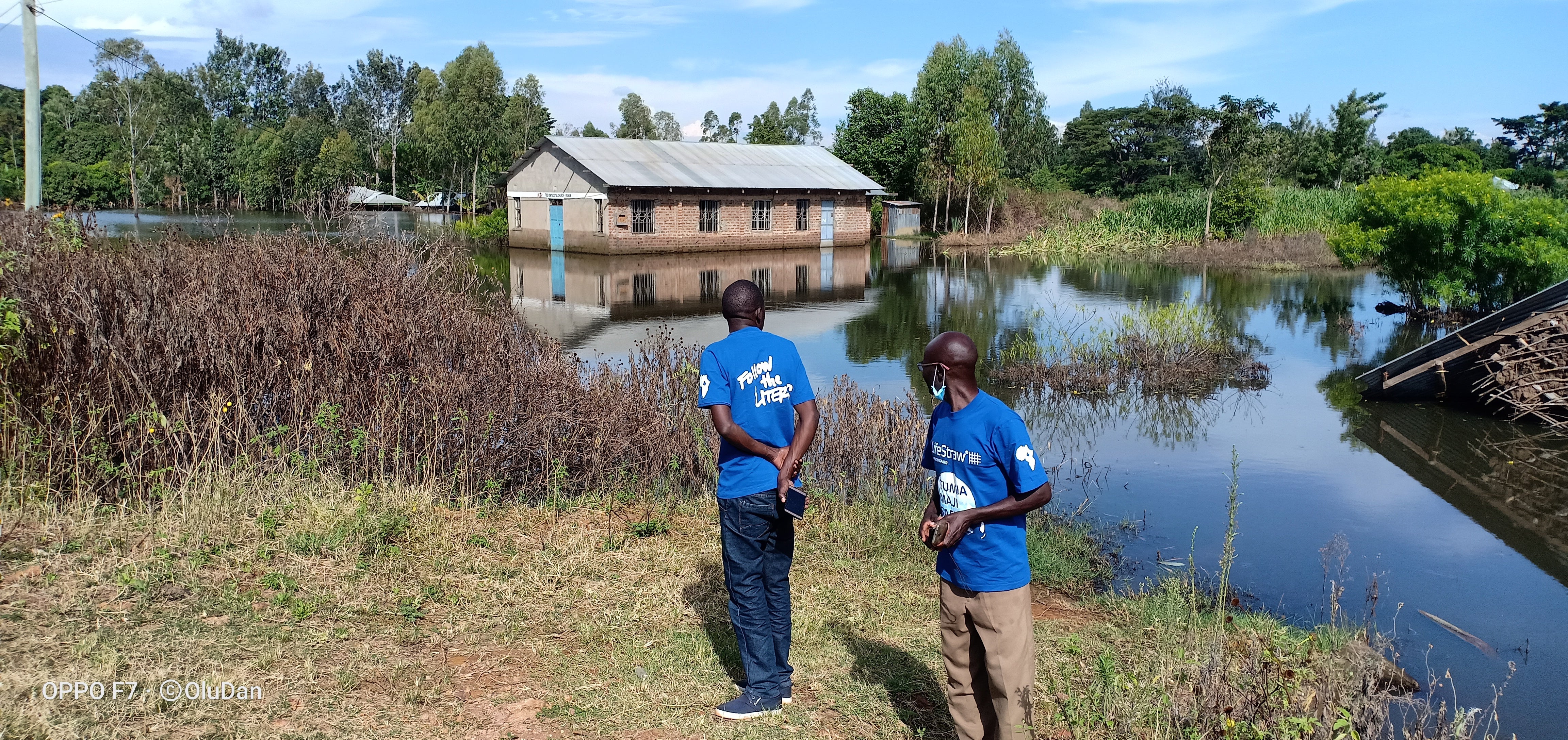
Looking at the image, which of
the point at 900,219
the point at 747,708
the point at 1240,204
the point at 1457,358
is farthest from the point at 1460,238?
the point at 900,219

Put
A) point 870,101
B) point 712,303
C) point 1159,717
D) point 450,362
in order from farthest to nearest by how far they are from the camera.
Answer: point 870,101 → point 712,303 → point 450,362 → point 1159,717

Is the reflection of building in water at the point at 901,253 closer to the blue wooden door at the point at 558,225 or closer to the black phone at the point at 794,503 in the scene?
the blue wooden door at the point at 558,225

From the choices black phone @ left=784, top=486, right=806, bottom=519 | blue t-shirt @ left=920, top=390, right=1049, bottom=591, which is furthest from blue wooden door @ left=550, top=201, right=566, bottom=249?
blue t-shirt @ left=920, top=390, right=1049, bottom=591

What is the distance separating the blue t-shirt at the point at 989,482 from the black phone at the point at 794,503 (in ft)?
2.53

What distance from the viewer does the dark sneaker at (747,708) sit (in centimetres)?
431

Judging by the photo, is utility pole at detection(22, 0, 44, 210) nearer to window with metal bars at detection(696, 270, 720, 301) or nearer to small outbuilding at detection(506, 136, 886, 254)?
window with metal bars at detection(696, 270, 720, 301)

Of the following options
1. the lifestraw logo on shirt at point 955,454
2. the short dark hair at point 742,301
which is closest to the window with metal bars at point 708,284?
the short dark hair at point 742,301

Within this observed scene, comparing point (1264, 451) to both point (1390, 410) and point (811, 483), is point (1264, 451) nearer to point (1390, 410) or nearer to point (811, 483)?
point (1390, 410)

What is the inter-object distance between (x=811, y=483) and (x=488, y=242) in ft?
111

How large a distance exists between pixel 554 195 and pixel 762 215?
8438mm

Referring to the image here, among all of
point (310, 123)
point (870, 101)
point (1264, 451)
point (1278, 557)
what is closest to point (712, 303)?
point (1264, 451)

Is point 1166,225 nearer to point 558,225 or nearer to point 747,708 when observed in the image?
point 558,225

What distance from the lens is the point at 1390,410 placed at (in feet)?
44.3

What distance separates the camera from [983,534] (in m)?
3.59
